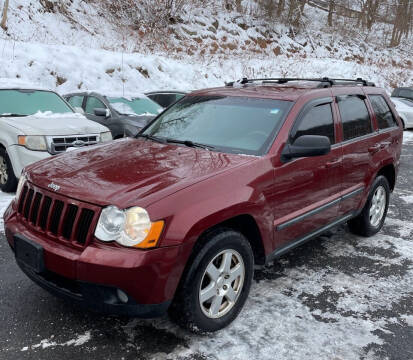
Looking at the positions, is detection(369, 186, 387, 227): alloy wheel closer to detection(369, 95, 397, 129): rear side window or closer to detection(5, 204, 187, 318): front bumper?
detection(369, 95, 397, 129): rear side window

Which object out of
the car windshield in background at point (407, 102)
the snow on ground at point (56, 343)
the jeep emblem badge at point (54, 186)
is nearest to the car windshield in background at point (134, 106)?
the jeep emblem badge at point (54, 186)

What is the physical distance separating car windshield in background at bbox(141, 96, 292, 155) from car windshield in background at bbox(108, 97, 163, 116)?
495 centimetres

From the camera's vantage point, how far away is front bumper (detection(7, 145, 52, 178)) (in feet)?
19.4

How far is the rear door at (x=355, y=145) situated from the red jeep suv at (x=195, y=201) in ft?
0.07

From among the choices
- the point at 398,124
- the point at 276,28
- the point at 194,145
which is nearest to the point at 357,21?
the point at 276,28

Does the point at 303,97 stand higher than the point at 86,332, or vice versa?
the point at 303,97

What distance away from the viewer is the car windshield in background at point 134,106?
9086 millimetres

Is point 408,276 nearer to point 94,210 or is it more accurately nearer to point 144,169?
point 144,169

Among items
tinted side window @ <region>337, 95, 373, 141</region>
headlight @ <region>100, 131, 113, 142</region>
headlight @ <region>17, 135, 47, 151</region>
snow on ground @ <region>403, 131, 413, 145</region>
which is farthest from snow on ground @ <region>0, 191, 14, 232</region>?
snow on ground @ <region>403, 131, 413, 145</region>

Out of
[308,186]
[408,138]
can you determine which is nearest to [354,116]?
[308,186]

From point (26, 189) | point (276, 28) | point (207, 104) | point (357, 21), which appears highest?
point (357, 21)

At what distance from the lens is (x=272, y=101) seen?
3.84 m

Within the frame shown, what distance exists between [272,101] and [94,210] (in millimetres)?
1962

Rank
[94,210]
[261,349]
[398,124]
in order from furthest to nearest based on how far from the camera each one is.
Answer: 1. [398,124]
2. [261,349]
3. [94,210]
